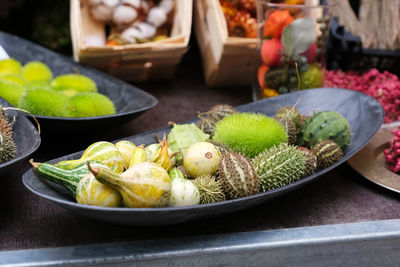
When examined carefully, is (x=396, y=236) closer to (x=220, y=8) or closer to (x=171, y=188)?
(x=171, y=188)

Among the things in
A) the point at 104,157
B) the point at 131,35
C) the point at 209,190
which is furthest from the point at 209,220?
the point at 131,35

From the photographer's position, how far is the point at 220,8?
3.54ft

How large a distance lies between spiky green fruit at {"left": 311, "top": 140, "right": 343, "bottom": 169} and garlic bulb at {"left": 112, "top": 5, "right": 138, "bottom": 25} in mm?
679

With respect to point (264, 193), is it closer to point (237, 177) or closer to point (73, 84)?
point (237, 177)

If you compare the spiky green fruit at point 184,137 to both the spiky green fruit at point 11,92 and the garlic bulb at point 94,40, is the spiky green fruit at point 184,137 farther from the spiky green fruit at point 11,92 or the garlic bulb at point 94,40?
the garlic bulb at point 94,40

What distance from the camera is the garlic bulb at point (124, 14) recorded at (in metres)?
1.09

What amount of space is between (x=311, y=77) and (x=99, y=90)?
503 mm

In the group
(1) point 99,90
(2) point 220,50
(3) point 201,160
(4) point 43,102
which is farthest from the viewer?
(2) point 220,50

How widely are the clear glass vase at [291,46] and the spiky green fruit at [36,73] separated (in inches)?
20.1

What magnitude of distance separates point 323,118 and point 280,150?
0.56 feet

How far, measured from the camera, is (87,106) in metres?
0.74

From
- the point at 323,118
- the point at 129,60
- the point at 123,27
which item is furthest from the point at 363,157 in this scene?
the point at 123,27

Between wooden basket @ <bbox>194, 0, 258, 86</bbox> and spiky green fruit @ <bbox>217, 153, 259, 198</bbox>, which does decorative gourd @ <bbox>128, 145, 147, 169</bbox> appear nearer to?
spiky green fruit @ <bbox>217, 153, 259, 198</bbox>

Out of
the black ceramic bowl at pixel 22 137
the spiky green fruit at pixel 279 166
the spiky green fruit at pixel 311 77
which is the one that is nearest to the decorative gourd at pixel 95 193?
the black ceramic bowl at pixel 22 137
